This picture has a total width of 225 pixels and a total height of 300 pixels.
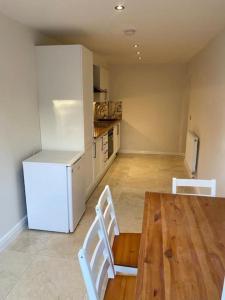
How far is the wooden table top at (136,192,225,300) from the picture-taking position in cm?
102

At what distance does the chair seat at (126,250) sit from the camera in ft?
5.28

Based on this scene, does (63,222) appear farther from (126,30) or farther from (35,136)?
(126,30)

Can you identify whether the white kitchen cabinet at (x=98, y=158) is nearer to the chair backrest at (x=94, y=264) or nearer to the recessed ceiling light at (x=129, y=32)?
the recessed ceiling light at (x=129, y=32)

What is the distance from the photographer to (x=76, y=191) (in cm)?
285

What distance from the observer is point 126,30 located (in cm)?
279

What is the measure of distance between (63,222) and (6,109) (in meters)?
1.38

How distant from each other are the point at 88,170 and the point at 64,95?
1148 mm

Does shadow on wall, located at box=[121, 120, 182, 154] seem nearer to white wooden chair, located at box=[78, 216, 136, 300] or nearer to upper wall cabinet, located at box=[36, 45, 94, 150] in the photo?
upper wall cabinet, located at box=[36, 45, 94, 150]

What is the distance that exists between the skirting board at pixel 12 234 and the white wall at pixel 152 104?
4.24m

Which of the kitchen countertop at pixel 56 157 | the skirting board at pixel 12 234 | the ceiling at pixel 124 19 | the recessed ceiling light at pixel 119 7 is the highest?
the ceiling at pixel 124 19

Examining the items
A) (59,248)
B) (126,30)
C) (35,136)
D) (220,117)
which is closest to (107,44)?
(126,30)

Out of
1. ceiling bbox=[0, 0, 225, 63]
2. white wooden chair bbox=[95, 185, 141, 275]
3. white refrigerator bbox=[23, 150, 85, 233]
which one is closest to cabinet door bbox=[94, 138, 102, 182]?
white refrigerator bbox=[23, 150, 85, 233]

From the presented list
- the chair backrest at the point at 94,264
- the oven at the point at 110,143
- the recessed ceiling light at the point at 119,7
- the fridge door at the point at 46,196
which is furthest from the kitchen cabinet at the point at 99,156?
the chair backrest at the point at 94,264

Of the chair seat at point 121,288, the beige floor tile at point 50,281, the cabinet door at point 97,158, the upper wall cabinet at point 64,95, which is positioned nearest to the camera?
the chair seat at point 121,288
